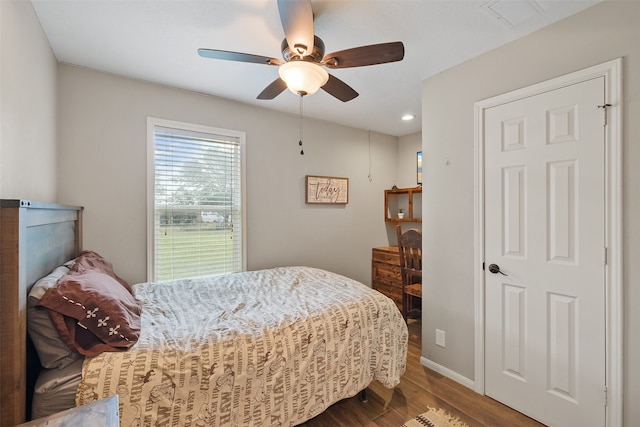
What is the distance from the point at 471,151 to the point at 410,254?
1452 mm

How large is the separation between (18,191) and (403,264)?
3.23m

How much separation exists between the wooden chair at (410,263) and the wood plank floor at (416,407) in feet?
3.22

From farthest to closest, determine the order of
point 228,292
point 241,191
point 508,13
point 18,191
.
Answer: point 241,191
point 228,292
point 508,13
point 18,191

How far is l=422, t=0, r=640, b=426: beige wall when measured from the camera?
4.70 feet

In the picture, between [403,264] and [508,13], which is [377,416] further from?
[508,13]

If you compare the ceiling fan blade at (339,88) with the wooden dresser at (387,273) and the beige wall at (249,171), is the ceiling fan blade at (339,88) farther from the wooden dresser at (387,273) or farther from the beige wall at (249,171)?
the wooden dresser at (387,273)

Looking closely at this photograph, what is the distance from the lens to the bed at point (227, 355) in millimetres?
1170

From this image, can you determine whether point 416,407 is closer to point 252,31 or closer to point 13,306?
point 13,306

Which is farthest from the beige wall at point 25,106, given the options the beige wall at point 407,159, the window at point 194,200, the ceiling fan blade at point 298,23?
the beige wall at point 407,159

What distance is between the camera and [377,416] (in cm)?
182

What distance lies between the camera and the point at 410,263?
10.5 ft

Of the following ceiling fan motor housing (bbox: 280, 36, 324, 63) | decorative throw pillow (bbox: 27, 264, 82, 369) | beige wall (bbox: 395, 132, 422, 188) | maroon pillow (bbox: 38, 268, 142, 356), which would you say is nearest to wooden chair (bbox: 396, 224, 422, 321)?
beige wall (bbox: 395, 132, 422, 188)

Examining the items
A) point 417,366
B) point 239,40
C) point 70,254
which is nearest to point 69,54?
point 239,40

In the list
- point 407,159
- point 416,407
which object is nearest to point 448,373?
point 416,407
